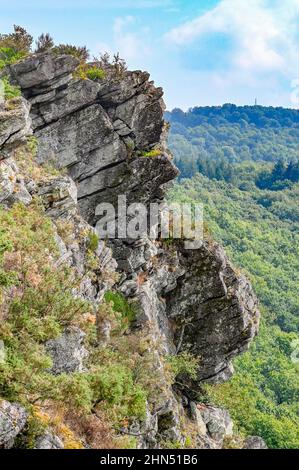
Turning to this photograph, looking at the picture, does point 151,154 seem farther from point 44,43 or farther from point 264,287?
point 264,287

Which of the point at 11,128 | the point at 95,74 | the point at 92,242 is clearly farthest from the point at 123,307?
the point at 95,74

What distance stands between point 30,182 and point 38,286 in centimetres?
720

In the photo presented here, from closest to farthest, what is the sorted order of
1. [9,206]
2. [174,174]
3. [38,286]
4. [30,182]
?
1. [38,286]
2. [9,206]
3. [30,182]
4. [174,174]

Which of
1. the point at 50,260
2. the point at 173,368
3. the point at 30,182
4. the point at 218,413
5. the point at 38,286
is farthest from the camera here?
the point at 218,413

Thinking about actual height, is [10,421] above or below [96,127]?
below

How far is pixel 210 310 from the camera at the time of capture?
28.2 meters

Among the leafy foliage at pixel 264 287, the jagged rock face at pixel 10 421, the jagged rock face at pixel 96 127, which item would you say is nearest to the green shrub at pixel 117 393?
the jagged rock face at pixel 10 421

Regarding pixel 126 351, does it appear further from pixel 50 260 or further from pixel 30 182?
pixel 30 182

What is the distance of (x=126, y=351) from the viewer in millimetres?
20188

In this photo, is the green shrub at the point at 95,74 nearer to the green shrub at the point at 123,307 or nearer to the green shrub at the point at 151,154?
the green shrub at the point at 151,154

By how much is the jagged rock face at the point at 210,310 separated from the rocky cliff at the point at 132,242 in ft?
0.20

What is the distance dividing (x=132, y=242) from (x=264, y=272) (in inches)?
2952
